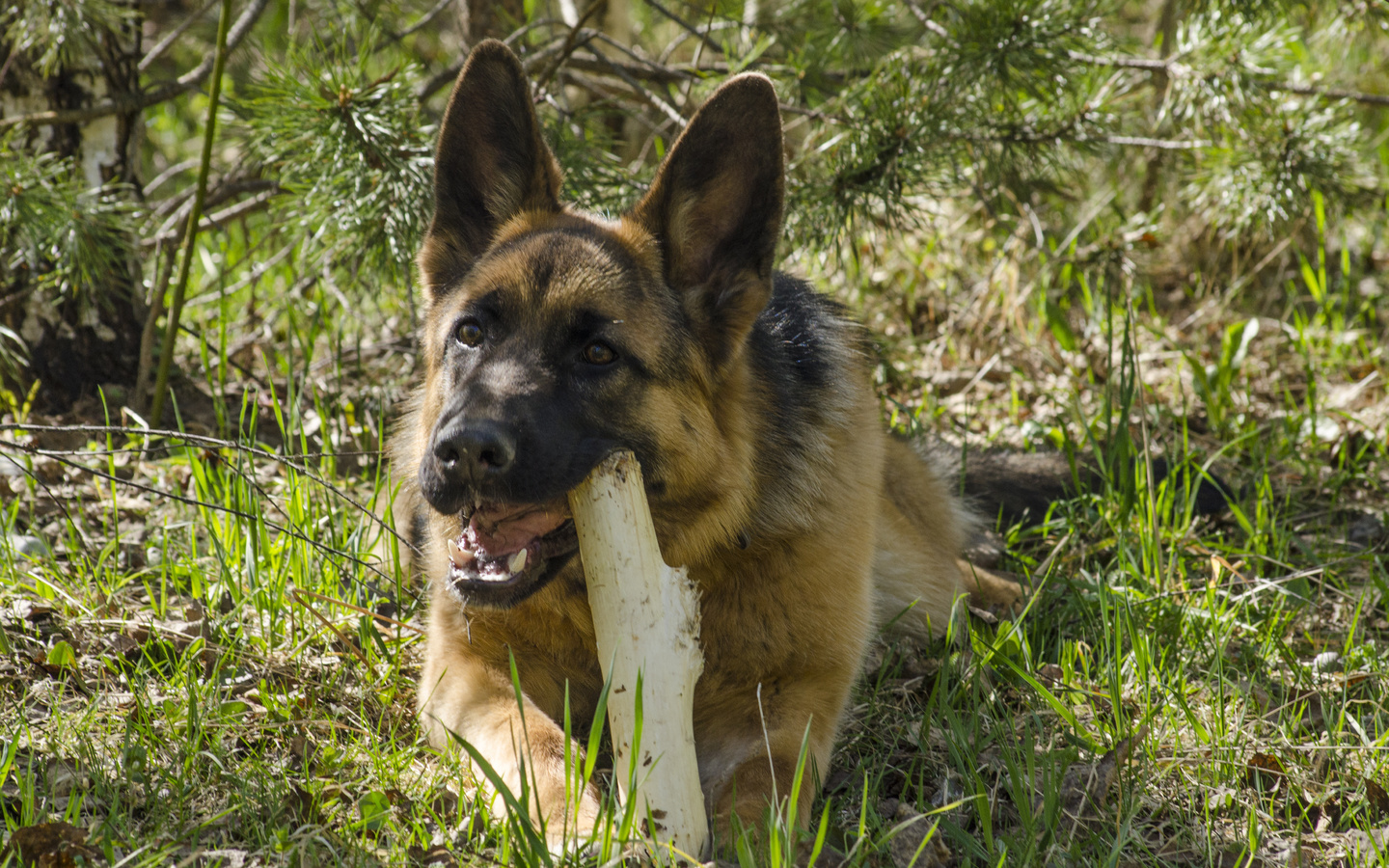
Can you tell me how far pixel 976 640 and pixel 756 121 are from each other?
5.24 feet

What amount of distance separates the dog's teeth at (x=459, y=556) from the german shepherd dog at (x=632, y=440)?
0.09 ft

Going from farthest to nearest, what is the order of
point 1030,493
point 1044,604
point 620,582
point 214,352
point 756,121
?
1. point 214,352
2. point 1030,493
3. point 1044,604
4. point 756,121
5. point 620,582

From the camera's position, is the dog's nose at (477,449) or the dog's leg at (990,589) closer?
the dog's nose at (477,449)

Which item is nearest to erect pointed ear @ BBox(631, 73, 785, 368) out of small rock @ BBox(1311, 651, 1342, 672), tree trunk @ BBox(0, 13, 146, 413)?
small rock @ BBox(1311, 651, 1342, 672)

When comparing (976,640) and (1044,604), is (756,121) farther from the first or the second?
(1044,604)

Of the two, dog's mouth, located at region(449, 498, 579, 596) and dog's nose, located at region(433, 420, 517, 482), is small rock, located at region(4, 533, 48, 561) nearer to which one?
dog's mouth, located at region(449, 498, 579, 596)

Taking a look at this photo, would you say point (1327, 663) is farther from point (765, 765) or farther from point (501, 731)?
point (501, 731)

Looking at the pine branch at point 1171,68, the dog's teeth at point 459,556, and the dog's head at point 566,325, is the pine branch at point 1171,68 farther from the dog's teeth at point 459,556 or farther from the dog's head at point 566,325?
the dog's teeth at point 459,556

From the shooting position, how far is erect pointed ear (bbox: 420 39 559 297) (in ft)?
9.83

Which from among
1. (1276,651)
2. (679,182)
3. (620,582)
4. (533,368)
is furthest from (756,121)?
(1276,651)

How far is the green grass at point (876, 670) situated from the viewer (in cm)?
229

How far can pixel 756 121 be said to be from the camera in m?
2.78

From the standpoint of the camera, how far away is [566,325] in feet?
8.87

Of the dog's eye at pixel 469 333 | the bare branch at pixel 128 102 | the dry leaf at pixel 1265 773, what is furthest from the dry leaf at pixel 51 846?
the bare branch at pixel 128 102
